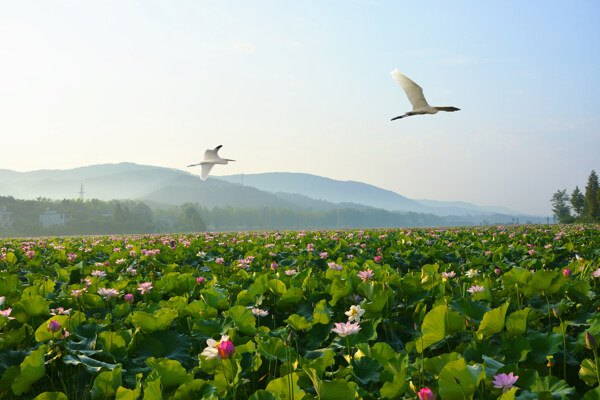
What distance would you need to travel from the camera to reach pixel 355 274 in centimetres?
393

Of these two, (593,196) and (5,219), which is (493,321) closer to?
(593,196)

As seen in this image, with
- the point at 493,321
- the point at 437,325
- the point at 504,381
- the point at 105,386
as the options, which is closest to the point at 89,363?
the point at 105,386

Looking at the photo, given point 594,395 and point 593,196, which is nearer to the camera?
point 594,395

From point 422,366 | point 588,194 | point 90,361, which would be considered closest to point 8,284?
point 90,361

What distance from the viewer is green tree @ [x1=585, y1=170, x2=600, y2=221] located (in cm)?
7606

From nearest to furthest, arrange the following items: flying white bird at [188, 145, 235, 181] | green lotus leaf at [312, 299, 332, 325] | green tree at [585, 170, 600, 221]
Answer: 1. green lotus leaf at [312, 299, 332, 325]
2. flying white bird at [188, 145, 235, 181]
3. green tree at [585, 170, 600, 221]

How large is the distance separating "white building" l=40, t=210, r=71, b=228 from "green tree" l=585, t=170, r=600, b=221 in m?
121

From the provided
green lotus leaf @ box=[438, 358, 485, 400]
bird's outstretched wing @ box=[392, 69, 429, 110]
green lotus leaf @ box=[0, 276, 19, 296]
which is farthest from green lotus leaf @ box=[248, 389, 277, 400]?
bird's outstretched wing @ box=[392, 69, 429, 110]

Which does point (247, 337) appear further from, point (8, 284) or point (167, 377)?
point (8, 284)

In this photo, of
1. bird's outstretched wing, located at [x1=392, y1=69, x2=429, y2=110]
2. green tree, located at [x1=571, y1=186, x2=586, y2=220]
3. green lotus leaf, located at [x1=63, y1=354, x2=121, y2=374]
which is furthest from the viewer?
green tree, located at [x1=571, y1=186, x2=586, y2=220]

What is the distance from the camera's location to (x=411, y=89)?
9.59m

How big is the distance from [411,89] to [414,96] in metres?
0.18

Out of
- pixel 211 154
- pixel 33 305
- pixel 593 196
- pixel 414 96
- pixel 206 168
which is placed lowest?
pixel 33 305

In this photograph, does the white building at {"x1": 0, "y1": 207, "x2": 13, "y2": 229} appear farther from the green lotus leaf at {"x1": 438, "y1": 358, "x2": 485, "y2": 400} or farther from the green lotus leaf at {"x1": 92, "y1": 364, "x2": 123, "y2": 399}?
the green lotus leaf at {"x1": 438, "y1": 358, "x2": 485, "y2": 400}
